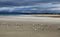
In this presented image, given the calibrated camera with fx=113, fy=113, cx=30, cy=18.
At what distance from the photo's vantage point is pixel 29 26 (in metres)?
1.27

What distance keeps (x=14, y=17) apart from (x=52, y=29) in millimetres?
445

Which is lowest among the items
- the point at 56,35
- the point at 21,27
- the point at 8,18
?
the point at 56,35

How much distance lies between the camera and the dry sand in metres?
1.25

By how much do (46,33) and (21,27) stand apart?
29 cm

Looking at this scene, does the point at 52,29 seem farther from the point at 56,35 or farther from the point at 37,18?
the point at 37,18

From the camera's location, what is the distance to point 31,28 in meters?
1.26

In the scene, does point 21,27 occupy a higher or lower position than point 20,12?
lower

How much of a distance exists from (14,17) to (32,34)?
0.28 meters

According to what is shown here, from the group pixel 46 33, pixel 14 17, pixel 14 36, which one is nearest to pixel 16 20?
pixel 14 17

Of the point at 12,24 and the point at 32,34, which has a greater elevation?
the point at 12,24

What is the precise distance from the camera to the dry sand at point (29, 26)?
125 centimetres

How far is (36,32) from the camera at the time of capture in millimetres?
1246

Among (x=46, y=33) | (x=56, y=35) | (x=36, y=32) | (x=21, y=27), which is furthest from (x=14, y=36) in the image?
(x=56, y=35)

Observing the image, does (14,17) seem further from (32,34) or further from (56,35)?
(56,35)
